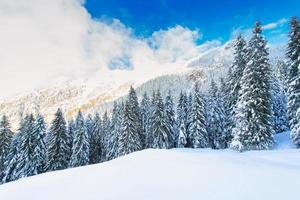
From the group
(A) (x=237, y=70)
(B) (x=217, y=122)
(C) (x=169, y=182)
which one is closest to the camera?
(C) (x=169, y=182)

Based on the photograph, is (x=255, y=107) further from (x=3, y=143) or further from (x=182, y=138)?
(x=3, y=143)

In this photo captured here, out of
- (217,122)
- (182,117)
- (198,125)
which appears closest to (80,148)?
(182,117)

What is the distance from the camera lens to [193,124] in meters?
50.7

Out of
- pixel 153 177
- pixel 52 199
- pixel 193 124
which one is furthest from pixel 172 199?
pixel 193 124

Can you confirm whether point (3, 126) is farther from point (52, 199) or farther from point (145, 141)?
point (52, 199)

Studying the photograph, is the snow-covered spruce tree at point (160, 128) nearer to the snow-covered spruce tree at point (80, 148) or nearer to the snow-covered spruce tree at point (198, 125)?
the snow-covered spruce tree at point (198, 125)

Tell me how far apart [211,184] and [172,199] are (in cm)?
171

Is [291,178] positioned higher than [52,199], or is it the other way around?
[291,178]

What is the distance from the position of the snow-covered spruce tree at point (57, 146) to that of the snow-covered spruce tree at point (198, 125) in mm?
20425

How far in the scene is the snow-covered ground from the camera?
9641mm

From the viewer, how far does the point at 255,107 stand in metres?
33.6

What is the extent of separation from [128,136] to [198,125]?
1142 centimetres

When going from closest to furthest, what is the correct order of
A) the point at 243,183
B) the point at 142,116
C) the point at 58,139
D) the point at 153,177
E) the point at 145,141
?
the point at 243,183 < the point at 153,177 < the point at 58,139 < the point at 145,141 < the point at 142,116

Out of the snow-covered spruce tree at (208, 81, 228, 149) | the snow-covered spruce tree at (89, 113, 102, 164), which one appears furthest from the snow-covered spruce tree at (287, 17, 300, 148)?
the snow-covered spruce tree at (89, 113, 102, 164)
